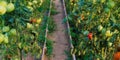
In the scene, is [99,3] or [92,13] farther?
[92,13]

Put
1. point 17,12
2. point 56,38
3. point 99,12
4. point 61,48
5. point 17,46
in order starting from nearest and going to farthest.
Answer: point 17,12
point 17,46
point 99,12
point 61,48
point 56,38

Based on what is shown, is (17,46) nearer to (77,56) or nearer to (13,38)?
(13,38)

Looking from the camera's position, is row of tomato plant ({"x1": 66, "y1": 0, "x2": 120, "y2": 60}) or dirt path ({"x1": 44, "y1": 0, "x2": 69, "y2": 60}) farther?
dirt path ({"x1": 44, "y1": 0, "x2": 69, "y2": 60})

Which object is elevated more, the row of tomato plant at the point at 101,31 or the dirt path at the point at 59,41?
the row of tomato plant at the point at 101,31

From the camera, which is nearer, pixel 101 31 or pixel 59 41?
pixel 101 31

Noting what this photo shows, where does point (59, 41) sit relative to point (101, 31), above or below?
below

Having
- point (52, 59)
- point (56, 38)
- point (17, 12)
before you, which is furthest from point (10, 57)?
point (56, 38)

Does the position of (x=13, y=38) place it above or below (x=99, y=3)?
below

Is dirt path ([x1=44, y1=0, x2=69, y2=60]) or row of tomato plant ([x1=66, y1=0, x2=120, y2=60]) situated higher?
row of tomato plant ([x1=66, y1=0, x2=120, y2=60])

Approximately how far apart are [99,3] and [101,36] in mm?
500

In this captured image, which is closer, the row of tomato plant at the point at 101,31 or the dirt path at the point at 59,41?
the row of tomato plant at the point at 101,31

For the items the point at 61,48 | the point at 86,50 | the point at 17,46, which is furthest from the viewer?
the point at 61,48

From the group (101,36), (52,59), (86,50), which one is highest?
(101,36)

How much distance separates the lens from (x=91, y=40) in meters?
4.44
